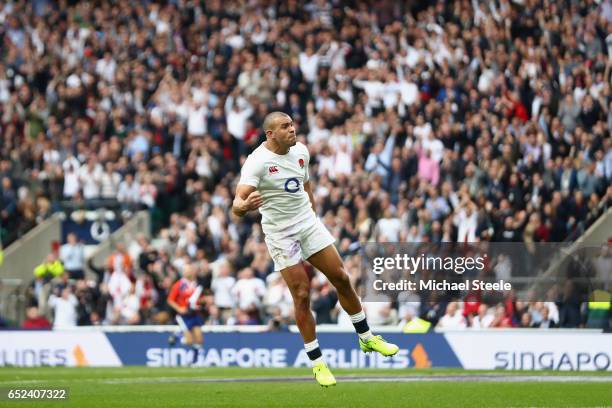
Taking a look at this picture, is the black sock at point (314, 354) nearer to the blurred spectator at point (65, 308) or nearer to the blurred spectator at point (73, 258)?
the blurred spectator at point (65, 308)

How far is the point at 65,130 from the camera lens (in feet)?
102

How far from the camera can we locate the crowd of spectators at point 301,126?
25141 mm

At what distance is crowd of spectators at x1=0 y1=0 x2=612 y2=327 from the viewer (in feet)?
82.5

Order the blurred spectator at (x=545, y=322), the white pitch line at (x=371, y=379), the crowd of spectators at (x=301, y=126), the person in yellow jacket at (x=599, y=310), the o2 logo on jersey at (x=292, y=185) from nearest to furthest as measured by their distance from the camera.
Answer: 1. the o2 logo on jersey at (x=292, y=185)
2. the white pitch line at (x=371, y=379)
3. the person in yellow jacket at (x=599, y=310)
4. the blurred spectator at (x=545, y=322)
5. the crowd of spectators at (x=301, y=126)

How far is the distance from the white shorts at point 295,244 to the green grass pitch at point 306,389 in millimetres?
1616

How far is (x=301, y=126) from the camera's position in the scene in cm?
2859

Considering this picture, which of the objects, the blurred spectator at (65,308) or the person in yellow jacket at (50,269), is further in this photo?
the person in yellow jacket at (50,269)

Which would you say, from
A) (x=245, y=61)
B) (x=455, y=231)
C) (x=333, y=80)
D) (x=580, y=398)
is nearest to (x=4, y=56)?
(x=245, y=61)

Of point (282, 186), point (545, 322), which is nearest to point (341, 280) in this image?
point (282, 186)

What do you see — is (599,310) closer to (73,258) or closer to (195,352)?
(195,352)

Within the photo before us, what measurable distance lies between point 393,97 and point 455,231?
461 cm

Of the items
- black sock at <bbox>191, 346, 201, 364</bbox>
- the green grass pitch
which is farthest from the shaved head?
black sock at <bbox>191, 346, 201, 364</bbox>

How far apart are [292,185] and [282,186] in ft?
0.41

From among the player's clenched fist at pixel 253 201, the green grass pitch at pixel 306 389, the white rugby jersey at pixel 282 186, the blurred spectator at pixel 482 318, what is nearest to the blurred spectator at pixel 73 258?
the green grass pitch at pixel 306 389
